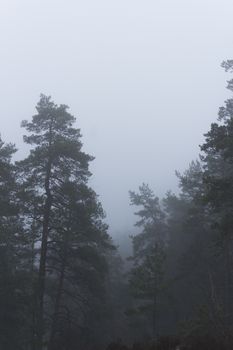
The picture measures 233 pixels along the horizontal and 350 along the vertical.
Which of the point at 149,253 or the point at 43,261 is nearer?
the point at 43,261

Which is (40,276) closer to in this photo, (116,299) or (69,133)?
(69,133)

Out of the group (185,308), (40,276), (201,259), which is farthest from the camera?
(185,308)

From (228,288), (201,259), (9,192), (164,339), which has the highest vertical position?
(9,192)

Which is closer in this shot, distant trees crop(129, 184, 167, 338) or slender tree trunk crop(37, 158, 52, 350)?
slender tree trunk crop(37, 158, 52, 350)

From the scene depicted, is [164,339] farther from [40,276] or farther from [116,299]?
[116,299]

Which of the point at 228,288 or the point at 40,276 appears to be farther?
the point at 228,288

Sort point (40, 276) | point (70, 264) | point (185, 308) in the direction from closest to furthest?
point (40, 276) → point (70, 264) → point (185, 308)

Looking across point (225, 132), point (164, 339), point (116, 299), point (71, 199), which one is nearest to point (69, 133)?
point (71, 199)

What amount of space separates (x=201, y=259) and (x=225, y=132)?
45.3ft

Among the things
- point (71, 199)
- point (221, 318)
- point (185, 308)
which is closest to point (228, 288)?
point (185, 308)

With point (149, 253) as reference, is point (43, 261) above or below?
below

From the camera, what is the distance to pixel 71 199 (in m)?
23.3

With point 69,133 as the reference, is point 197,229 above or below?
below

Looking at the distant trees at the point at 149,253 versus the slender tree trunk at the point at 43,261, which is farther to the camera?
the distant trees at the point at 149,253
